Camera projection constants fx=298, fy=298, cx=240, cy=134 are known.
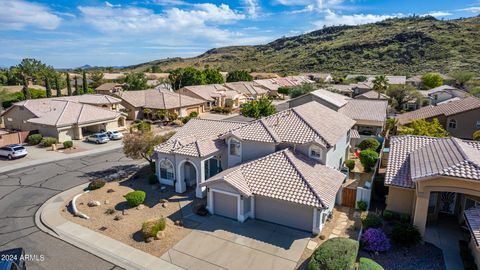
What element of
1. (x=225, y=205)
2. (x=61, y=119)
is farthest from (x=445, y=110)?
(x=61, y=119)

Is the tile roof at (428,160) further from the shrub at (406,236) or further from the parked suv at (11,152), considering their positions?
the parked suv at (11,152)

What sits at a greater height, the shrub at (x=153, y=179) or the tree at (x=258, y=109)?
the tree at (x=258, y=109)

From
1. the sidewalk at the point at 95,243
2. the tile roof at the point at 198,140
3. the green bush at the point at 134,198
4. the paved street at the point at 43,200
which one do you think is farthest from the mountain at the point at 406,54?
the sidewalk at the point at 95,243

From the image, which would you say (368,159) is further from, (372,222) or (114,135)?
(114,135)

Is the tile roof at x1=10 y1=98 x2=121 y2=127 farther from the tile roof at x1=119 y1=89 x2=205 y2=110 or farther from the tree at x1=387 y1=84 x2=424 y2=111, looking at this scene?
the tree at x1=387 y1=84 x2=424 y2=111

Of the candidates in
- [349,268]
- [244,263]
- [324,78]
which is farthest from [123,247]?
[324,78]

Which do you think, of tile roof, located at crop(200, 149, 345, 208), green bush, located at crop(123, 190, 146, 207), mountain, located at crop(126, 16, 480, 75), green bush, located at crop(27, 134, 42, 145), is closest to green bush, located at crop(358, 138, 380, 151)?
tile roof, located at crop(200, 149, 345, 208)
